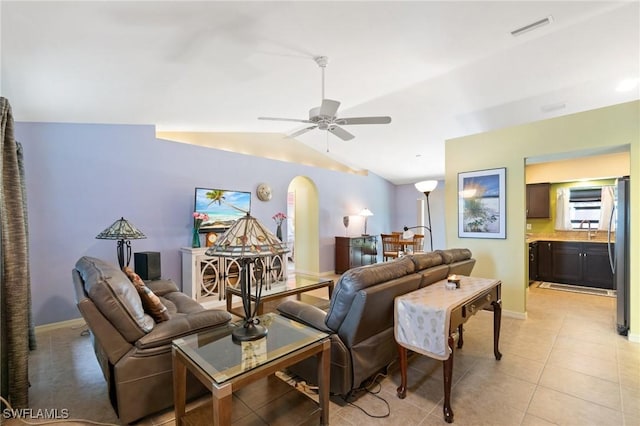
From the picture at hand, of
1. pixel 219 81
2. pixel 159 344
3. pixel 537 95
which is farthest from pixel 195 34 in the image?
pixel 537 95

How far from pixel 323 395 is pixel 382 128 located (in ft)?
15.3

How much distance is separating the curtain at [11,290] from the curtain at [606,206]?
7779 mm

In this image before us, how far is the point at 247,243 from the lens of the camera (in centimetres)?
162

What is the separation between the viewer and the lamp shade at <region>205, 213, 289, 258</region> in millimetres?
1597

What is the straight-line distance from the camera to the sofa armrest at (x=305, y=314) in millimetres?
2122

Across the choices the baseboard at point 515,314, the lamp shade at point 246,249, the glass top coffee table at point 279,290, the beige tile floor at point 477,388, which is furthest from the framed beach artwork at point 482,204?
the lamp shade at point 246,249

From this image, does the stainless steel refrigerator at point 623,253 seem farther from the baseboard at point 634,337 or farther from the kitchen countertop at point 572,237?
the kitchen countertop at point 572,237

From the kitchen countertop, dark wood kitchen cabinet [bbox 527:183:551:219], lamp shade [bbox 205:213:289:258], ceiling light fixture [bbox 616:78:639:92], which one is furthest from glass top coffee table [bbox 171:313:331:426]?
dark wood kitchen cabinet [bbox 527:183:551:219]

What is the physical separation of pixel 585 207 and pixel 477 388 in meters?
5.12

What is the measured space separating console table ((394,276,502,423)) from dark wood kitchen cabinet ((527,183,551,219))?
14.6ft

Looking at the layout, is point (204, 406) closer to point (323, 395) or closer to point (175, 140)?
point (323, 395)

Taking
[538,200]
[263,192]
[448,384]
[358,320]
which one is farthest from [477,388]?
[538,200]

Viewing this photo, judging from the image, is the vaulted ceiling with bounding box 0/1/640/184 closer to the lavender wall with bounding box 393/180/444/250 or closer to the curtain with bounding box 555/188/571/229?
the curtain with bounding box 555/188/571/229

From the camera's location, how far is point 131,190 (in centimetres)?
404
